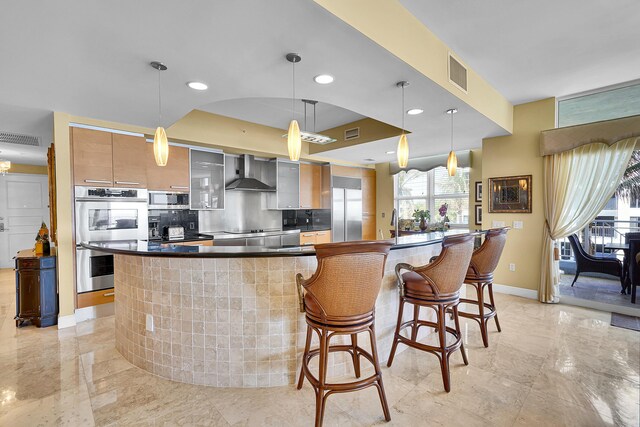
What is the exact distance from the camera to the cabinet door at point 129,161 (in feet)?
11.8

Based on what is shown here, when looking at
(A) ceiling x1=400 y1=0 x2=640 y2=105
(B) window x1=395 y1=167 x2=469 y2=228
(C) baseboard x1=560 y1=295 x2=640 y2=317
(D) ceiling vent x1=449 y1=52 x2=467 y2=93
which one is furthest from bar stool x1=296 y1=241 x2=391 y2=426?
(B) window x1=395 y1=167 x2=469 y2=228

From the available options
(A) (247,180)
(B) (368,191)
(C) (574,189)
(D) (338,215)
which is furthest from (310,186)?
(C) (574,189)

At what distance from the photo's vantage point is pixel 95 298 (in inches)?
138

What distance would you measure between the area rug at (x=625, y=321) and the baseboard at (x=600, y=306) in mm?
64

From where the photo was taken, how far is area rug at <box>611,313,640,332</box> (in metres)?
3.07

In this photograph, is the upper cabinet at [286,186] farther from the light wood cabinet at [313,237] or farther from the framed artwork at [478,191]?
the framed artwork at [478,191]

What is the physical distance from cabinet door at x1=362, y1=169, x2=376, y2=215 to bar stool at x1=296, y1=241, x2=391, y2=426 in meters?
5.16

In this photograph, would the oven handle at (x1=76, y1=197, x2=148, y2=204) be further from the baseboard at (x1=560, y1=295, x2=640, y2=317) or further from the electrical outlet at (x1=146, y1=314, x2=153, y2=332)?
the baseboard at (x1=560, y1=295, x2=640, y2=317)

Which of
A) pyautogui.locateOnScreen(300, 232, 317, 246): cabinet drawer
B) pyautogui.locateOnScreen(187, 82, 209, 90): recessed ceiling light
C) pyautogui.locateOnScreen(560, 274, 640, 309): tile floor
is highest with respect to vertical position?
pyautogui.locateOnScreen(187, 82, 209, 90): recessed ceiling light

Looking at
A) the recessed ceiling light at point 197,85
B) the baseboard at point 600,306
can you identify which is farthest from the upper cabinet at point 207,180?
the baseboard at point 600,306

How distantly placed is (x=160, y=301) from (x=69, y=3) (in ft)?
6.21

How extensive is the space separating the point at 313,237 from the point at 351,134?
2.17m

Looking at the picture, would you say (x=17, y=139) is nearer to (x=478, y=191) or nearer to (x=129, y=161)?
(x=129, y=161)

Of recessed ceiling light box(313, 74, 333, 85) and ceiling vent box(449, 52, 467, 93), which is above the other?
ceiling vent box(449, 52, 467, 93)
